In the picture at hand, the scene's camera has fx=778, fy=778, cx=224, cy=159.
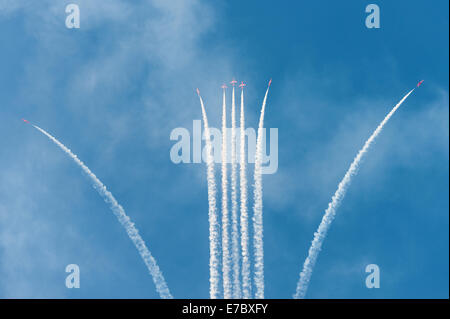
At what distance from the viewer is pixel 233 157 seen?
95812 mm
